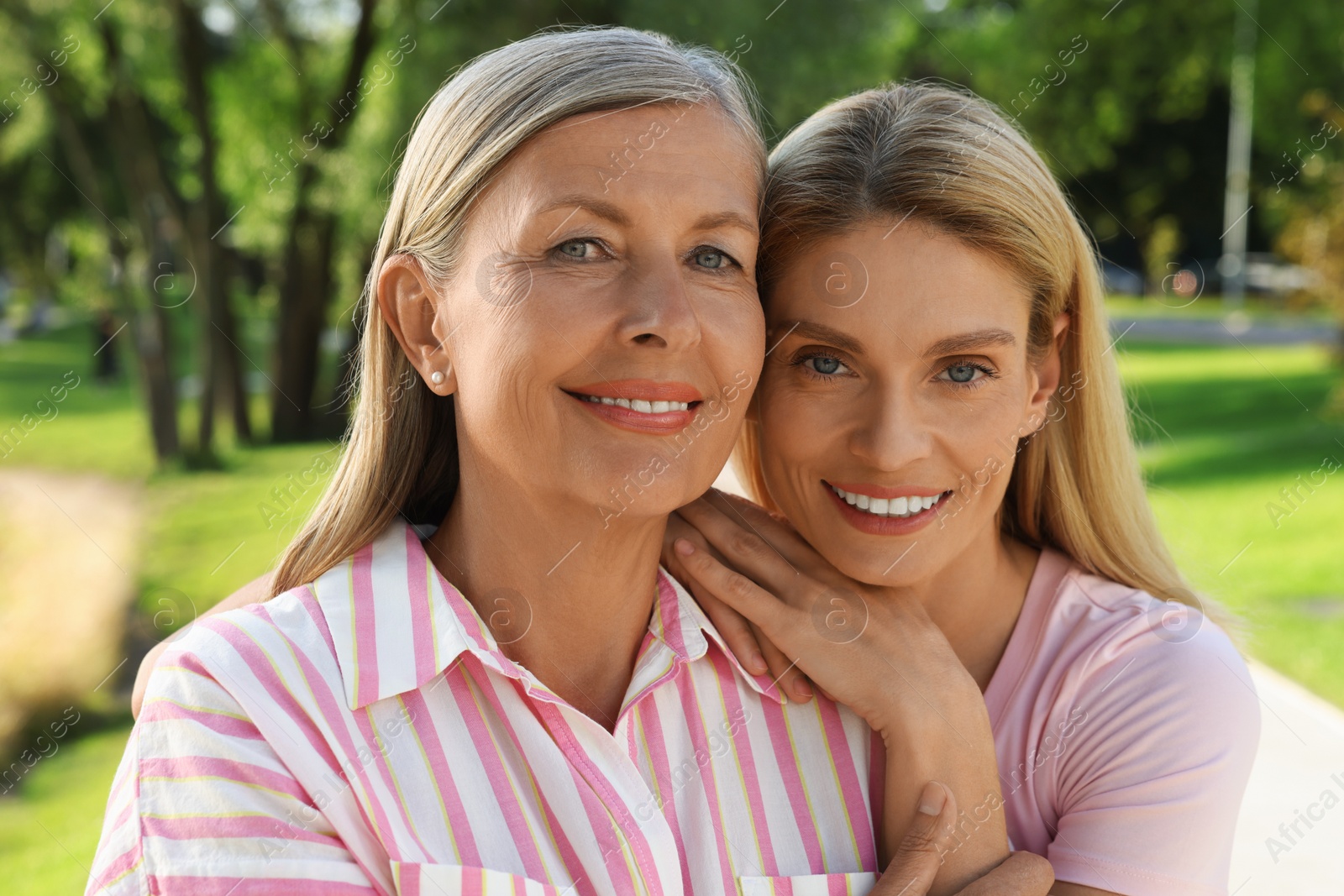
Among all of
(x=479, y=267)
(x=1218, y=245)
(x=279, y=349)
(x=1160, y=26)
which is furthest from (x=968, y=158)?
(x=1218, y=245)

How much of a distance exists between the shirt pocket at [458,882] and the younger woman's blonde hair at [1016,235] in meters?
1.34

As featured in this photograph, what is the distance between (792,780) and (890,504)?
636mm

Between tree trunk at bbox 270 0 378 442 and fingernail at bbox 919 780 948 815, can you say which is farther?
tree trunk at bbox 270 0 378 442

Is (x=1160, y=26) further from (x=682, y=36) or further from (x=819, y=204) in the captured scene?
(x=819, y=204)

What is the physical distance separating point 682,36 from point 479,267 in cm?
636

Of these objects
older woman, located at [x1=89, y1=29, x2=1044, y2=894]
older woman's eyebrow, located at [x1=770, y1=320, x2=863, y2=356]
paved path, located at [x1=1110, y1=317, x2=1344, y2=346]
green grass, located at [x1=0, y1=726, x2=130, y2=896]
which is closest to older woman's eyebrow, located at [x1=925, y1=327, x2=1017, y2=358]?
older woman's eyebrow, located at [x1=770, y1=320, x2=863, y2=356]

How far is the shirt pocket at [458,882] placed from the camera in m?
1.83

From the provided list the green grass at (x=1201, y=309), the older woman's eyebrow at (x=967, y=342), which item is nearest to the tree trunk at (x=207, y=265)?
the older woman's eyebrow at (x=967, y=342)

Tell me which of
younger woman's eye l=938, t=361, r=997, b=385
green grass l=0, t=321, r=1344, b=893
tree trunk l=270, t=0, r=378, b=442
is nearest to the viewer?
younger woman's eye l=938, t=361, r=997, b=385

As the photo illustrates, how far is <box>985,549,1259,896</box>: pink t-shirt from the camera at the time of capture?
2.35 metres

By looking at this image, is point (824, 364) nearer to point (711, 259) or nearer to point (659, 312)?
point (711, 259)

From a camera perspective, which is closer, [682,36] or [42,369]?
[682,36]

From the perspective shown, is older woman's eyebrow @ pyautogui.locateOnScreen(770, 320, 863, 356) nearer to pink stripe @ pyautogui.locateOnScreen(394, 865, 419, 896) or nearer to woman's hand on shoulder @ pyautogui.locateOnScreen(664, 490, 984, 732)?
woman's hand on shoulder @ pyautogui.locateOnScreen(664, 490, 984, 732)

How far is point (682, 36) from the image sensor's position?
7965mm
